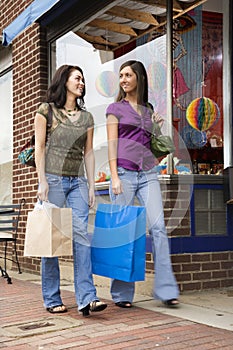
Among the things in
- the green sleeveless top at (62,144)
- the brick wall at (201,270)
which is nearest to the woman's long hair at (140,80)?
the green sleeveless top at (62,144)

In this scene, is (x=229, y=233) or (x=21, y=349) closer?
(x=21, y=349)

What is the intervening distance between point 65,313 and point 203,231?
5.14ft

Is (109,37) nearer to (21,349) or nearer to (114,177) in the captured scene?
(114,177)

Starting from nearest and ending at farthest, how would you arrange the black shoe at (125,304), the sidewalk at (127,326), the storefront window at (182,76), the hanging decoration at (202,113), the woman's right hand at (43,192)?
the sidewalk at (127,326) → the woman's right hand at (43,192) → the black shoe at (125,304) → the storefront window at (182,76) → the hanging decoration at (202,113)

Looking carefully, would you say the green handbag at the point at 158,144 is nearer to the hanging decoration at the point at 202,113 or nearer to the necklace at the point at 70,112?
the necklace at the point at 70,112

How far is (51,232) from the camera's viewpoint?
13.6ft

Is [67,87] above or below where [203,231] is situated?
above

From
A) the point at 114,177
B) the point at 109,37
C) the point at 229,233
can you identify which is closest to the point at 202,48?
the point at 109,37

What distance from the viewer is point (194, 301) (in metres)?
4.77

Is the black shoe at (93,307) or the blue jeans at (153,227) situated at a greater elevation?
the blue jeans at (153,227)

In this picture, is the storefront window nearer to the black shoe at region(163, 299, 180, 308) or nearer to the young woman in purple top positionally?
the young woman in purple top

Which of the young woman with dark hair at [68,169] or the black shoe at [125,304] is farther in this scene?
the black shoe at [125,304]

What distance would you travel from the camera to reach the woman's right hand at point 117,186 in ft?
14.5

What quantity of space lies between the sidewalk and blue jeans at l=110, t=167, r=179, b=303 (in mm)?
133
